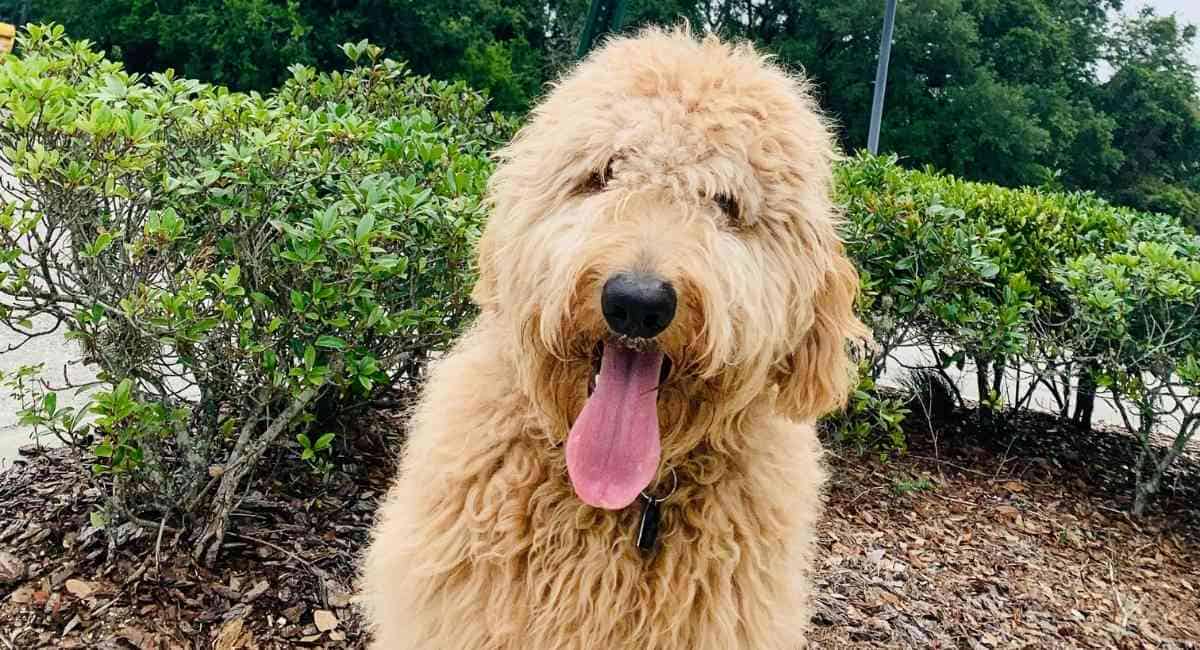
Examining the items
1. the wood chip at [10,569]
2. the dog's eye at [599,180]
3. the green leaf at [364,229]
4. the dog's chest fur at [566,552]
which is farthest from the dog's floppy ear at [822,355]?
the wood chip at [10,569]

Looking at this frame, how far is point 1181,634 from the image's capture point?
13.0ft

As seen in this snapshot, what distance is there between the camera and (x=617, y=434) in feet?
6.29

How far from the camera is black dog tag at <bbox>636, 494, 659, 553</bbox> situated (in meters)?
2.06

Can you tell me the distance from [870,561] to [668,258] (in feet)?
9.45

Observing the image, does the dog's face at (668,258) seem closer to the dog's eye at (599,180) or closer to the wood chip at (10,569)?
the dog's eye at (599,180)

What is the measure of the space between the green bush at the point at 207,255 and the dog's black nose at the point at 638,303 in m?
1.15

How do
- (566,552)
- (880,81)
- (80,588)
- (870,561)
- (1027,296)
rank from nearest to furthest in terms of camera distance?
1. (566,552)
2. (80,588)
3. (870,561)
4. (1027,296)
5. (880,81)

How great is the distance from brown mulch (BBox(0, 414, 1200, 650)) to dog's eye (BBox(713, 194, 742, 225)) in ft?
6.92

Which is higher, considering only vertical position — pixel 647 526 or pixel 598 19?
pixel 598 19

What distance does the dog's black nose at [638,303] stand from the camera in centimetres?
169

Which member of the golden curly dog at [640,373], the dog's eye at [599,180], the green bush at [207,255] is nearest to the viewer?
the golden curly dog at [640,373]

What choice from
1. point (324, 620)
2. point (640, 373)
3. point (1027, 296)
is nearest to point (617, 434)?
point (640, 373)

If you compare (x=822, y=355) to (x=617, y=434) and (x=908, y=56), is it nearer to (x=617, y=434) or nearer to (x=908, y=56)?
(x=617, y=434)

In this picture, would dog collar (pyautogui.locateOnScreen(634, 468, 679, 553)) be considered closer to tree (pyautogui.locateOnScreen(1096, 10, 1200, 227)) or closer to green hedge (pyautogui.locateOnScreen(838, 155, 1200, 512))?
green hedge (pyautogui.locateOnScreen(838, 155, 1200, 512))
